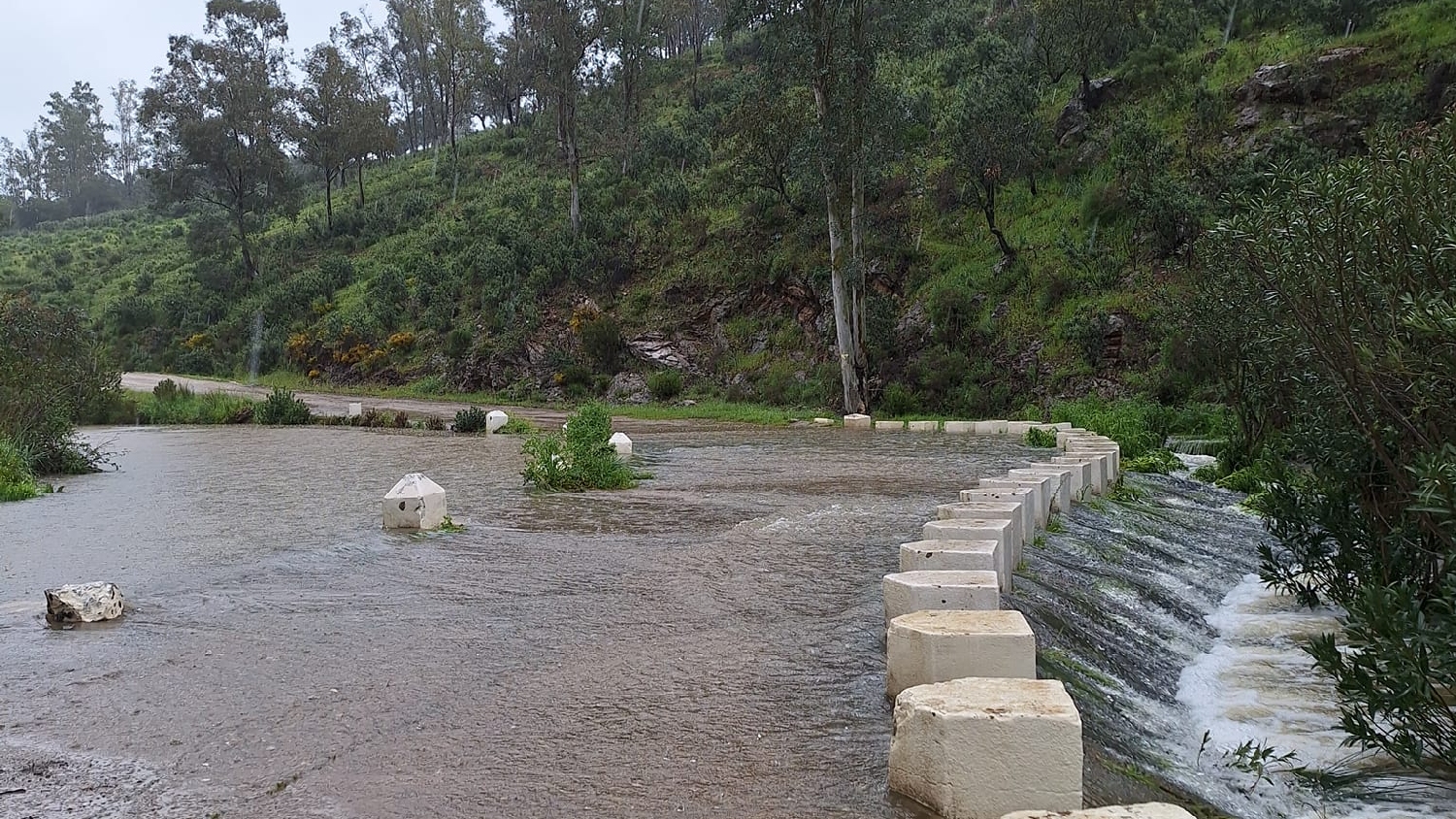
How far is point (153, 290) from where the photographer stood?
184 ft

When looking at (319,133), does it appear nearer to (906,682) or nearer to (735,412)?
(735,412)

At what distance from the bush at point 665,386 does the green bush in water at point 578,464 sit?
19.9 metres

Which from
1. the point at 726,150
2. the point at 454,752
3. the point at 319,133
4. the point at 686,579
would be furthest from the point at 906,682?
the point at 319,133

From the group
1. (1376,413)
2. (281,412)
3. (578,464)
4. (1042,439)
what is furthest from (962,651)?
(281,412)

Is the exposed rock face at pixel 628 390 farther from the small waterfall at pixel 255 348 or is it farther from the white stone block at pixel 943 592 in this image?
the white stone block at pixel 943 592

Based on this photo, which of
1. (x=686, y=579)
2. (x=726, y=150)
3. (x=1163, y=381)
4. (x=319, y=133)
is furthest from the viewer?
(x=319, y=133)

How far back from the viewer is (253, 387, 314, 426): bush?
25.8 m

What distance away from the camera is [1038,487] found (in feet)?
27.3

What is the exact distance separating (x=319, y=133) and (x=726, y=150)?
25903 millimetres

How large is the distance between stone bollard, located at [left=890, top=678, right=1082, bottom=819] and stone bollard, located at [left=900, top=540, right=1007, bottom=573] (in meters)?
1.98

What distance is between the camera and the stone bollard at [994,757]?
3246 mm

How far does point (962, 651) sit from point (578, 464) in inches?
323

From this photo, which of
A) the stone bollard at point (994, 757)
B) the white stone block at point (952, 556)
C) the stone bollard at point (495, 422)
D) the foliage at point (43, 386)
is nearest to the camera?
the stone bollard at point (994, 757)

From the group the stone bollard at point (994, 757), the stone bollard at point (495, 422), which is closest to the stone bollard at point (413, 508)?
the stone bollard at point (994, 757)
